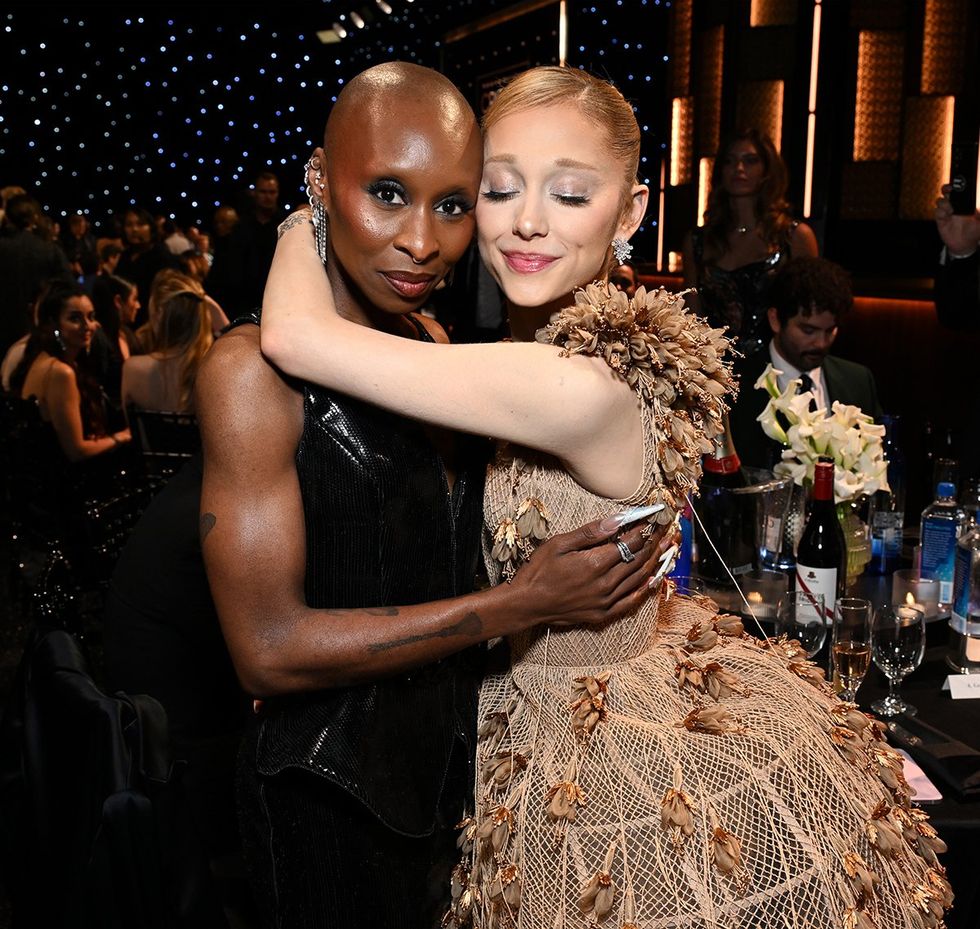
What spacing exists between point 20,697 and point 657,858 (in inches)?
37.6

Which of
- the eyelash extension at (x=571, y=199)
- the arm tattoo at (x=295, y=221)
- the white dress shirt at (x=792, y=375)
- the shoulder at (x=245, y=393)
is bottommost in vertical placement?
the white dress shirt at (x=792, y=375)

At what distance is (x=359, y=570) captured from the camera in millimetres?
1395

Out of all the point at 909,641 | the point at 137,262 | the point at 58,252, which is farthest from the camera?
the point at 137,262

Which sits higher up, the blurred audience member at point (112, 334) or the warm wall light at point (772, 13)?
the warm wall light at point (772, 13)

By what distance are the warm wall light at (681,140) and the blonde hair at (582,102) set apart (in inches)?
283

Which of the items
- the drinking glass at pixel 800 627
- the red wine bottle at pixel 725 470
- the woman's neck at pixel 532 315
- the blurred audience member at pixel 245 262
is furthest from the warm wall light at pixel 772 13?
the woman's neck at pixel 532 315

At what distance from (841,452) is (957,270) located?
1765 millimetres

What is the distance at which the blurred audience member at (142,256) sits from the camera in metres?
9.02

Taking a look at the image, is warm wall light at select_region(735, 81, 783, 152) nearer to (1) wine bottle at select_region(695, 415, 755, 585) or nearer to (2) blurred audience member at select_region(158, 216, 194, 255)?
(1) wine bottle at select_region(695, 415, 755, 585)

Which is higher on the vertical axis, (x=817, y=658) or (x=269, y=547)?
(x=269, y=547)

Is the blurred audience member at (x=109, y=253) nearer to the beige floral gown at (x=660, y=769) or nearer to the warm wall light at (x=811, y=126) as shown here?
the warm wall light at (x=811, y=126)

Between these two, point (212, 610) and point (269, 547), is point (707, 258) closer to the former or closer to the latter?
point (212, 610)

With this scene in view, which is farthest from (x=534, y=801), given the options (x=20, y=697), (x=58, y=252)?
(x=58, y=252)

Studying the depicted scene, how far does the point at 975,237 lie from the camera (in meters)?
3.92
